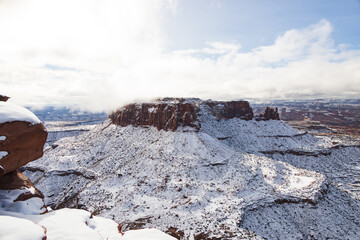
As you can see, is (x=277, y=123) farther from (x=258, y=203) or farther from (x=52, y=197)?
(x=52, y=197)

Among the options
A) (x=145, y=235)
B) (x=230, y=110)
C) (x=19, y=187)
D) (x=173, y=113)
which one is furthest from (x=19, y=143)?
(x=230, y=110)

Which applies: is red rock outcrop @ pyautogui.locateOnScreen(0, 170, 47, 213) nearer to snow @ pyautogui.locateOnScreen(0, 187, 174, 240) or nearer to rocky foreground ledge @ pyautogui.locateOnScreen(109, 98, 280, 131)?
snow @ pyautogui.locateOnScreen(0, 187, 174, 240)

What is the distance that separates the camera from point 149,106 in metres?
89.9

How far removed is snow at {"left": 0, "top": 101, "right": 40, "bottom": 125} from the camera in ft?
54.8

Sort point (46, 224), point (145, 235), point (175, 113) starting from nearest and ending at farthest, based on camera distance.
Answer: point (46, 224) < point (145, 235) < point (175, 113)

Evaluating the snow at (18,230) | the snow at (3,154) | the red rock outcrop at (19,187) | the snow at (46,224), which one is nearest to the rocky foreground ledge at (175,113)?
the red rock outcrop at (19,187)

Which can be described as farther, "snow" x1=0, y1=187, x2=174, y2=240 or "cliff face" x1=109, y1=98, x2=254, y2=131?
"cliff face" x1=109, y1=98, x2=254, y2=131

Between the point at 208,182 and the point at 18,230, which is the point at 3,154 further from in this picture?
the point at 208,182

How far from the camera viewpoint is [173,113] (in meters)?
80.4

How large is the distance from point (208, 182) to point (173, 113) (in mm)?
35930

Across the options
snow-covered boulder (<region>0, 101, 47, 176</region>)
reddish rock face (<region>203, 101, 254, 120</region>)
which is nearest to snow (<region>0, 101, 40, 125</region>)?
snow-covered boulder (<region>0, 101, 47, 176</region>)

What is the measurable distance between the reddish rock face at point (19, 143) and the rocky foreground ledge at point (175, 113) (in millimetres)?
58849

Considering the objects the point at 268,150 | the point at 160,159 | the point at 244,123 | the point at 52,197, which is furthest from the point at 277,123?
the point at 52,197

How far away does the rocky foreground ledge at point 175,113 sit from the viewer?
260 feet
